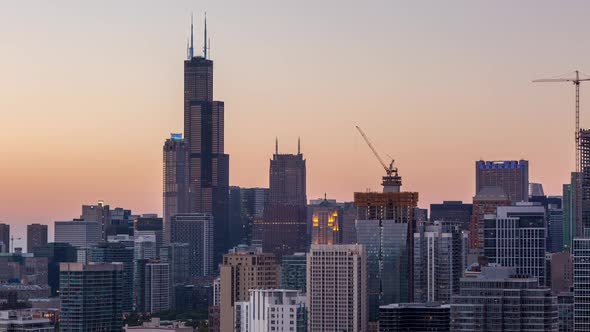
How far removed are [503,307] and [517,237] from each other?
5347cm

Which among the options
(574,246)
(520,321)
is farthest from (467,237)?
(520,321)

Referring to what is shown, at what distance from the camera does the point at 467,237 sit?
7672 inches

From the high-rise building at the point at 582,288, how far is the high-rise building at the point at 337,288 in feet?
68.0

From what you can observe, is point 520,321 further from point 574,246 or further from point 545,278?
point 545,278

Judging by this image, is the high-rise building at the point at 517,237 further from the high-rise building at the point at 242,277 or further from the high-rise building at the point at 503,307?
the high-rise building at the point at 503,307

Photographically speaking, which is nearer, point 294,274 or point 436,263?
point 436,263

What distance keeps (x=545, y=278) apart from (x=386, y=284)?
17.4 m

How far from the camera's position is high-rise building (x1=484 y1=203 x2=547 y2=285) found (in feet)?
569

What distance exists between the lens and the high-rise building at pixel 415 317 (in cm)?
Result: 14312

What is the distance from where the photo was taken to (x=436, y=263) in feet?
606

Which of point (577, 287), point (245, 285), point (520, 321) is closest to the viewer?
point (520, 321)

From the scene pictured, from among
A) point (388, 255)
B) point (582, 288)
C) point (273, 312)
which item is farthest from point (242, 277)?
point (582, 288)

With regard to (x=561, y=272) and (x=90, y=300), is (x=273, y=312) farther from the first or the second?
(x=90, y=300)

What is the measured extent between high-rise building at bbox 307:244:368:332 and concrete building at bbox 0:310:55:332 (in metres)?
20.2
